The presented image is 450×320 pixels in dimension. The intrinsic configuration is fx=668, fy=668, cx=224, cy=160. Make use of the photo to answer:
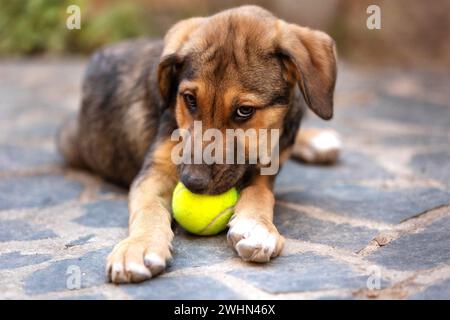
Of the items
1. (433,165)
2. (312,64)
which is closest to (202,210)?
(312,64)

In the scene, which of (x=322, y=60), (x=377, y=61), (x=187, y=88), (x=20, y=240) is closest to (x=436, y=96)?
(x=377, y=61)

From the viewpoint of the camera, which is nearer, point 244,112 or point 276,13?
point 244,112

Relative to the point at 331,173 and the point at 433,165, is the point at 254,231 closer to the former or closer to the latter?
the point at 331,173

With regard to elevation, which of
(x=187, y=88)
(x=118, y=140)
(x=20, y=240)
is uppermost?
(x=187, y=88)

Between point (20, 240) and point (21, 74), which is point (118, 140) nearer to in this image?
point (20, 240)

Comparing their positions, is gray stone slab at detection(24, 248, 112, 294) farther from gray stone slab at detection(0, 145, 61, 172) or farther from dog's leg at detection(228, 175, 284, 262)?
gray stone slab at detection(0, 145, 61, 172)

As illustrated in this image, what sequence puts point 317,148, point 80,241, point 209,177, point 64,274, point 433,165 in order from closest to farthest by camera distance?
1. point 64,274
2. point 209,177
3. point 80,241
4. point 433,165
5. point 317,148
